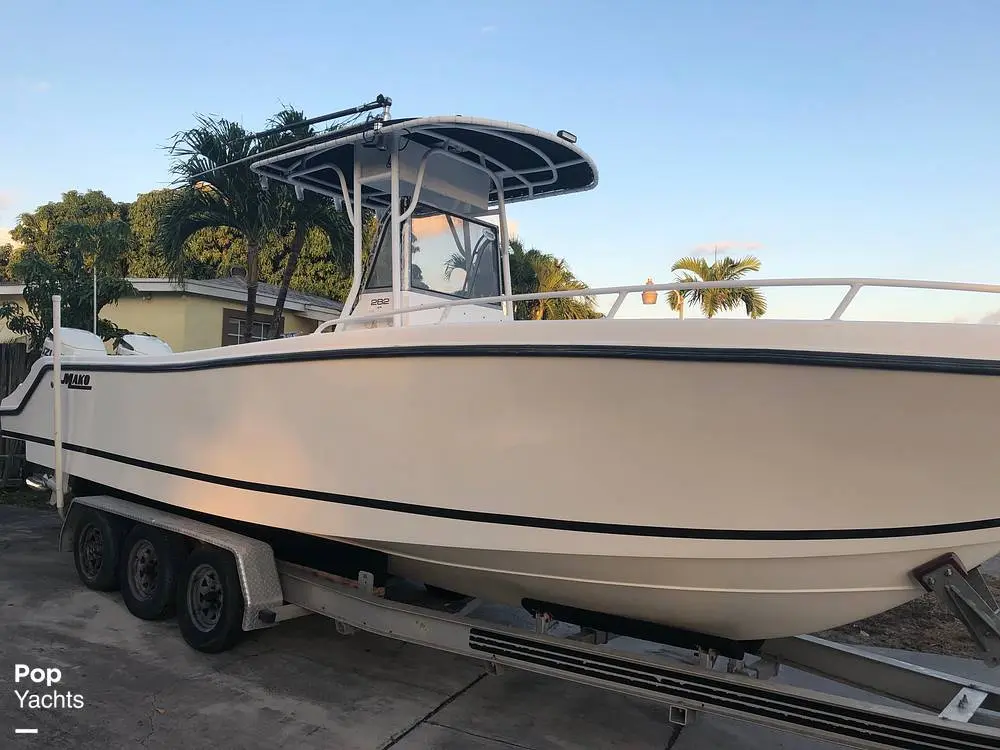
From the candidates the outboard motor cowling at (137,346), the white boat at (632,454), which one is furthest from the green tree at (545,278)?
the white boat at (632,454)

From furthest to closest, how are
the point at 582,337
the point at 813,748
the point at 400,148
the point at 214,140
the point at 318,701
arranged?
1. the point at 214,140
2. the point at 400,148
3. the point at 318,701
4. the point at 813,748
5. the point at 582,337

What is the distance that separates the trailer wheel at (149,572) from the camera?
4.68m

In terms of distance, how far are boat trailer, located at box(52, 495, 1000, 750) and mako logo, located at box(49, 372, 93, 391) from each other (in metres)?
1.24

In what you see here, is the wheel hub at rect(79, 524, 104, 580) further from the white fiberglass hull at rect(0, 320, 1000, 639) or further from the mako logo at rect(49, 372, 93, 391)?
the white fiberglass hull at rect(0, 320, 1000, 639)

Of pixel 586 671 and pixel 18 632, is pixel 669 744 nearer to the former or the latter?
pixel 586 671

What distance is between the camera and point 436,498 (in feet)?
10.4

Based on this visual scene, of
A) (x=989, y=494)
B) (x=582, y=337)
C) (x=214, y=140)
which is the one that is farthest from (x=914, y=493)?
(x=214, y=140)

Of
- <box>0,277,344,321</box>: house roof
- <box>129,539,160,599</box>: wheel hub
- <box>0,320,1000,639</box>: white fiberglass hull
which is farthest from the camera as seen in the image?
<box>0,277,344,321</box>: house roof

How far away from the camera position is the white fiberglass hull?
2578 mm

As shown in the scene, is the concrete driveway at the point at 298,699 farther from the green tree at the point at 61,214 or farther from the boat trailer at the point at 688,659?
the green tree at the point at 61,214

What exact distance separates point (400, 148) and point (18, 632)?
12.1ft

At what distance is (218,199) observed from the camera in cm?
1001

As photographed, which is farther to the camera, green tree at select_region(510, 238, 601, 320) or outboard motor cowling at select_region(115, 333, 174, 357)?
green tree at select_region(510, 238, 601, 320)

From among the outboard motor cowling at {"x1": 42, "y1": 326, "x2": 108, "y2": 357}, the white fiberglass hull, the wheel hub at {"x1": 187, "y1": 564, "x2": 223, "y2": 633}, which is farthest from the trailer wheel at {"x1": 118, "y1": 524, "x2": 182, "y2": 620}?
the outboard motor cowling at {"x1": 42, "y1": 326, "x2": 108, "y2": 357}
